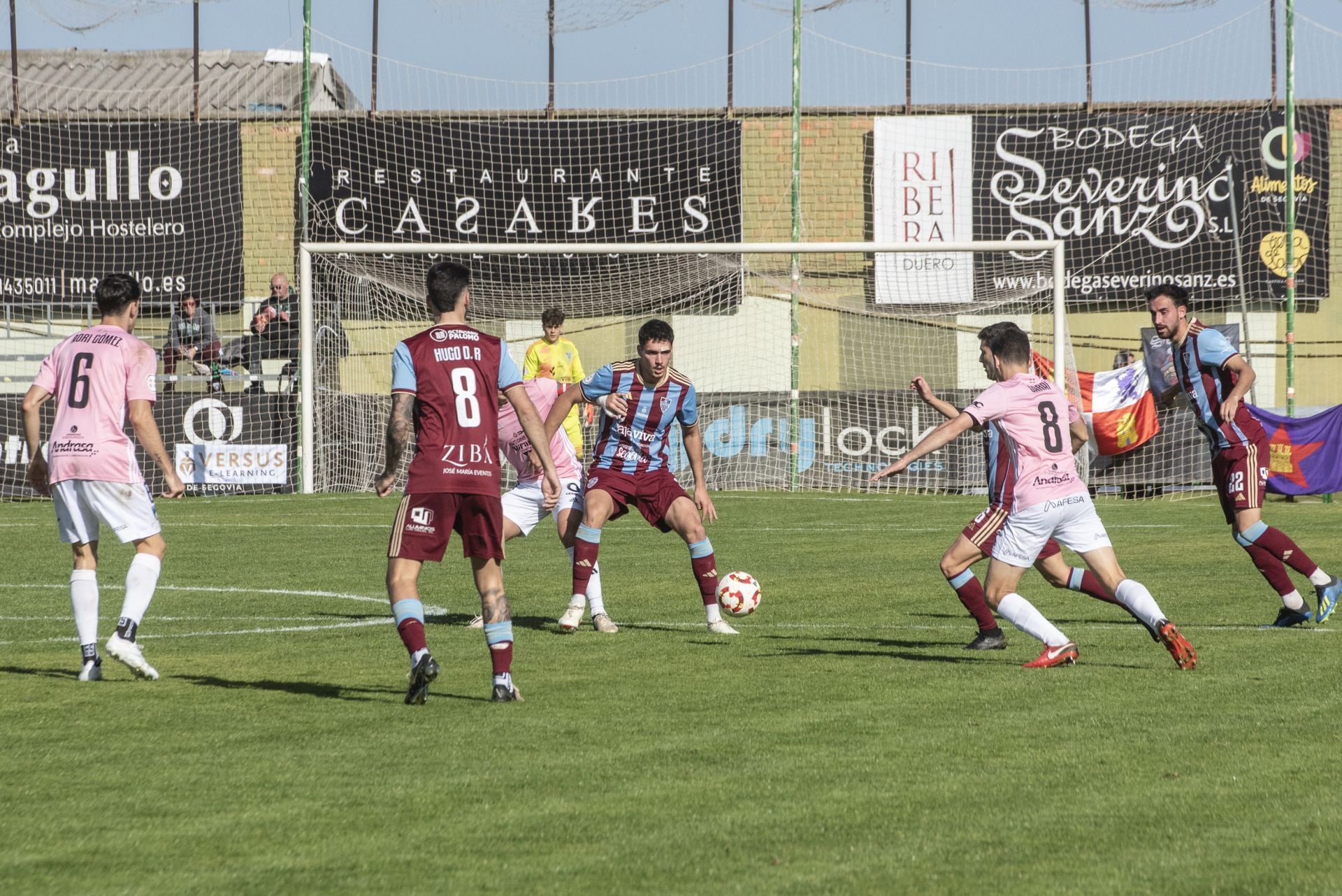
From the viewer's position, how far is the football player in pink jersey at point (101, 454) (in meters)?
8.03

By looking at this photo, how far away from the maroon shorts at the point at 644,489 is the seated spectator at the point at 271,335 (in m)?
15.4

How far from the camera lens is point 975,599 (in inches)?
359

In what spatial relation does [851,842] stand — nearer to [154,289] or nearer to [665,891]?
[665,891]

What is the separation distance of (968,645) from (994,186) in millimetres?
21845

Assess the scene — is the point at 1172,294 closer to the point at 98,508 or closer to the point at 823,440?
the point at 98,508

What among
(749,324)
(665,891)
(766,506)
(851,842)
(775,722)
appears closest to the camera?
(665,891)

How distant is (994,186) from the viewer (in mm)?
29891

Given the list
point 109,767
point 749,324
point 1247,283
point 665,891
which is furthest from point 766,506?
point 665,891

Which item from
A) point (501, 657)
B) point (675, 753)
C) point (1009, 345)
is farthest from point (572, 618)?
point (675, 753)

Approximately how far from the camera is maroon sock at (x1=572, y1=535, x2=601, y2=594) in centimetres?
1012

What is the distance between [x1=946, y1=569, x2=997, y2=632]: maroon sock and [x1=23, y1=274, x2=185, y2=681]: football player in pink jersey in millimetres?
4090

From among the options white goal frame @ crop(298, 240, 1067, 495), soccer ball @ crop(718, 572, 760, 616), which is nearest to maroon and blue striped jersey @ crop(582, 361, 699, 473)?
soccer ball @ crop(718, 572, 760, 616)

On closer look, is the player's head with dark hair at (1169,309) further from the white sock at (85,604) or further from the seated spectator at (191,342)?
the seated spectator at (191,342)

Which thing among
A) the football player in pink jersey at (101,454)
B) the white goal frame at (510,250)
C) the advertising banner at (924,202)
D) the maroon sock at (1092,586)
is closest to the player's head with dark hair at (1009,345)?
the maroon sock at (1092,586)
